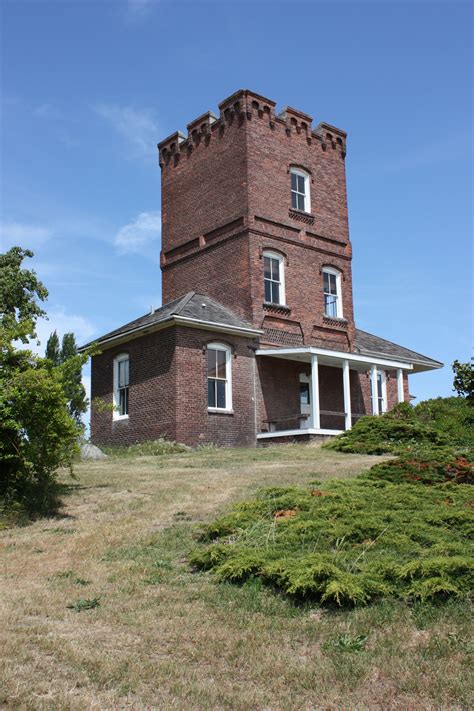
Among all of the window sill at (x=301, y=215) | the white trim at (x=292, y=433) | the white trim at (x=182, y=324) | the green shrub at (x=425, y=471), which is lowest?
the green shrub at (x=425, y=471)

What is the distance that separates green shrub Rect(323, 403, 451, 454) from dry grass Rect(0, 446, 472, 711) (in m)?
10.6

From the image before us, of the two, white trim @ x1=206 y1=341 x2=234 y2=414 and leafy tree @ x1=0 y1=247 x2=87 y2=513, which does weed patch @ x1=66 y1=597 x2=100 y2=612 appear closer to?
leafy tree @ x1=0 y1=247 x2=87 y2=513

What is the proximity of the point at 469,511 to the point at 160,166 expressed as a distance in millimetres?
23510

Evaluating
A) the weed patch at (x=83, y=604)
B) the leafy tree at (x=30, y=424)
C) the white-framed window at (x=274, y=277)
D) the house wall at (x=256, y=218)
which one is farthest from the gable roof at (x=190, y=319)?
the weed patch at (x=83, y=604)

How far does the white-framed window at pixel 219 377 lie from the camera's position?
77.9 feet

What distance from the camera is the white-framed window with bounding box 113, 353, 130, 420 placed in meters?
25.2

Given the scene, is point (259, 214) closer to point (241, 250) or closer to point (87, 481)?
point (241, 250)

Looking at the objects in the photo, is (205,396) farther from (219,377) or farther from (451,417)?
(451,417)

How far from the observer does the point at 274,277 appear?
26.4 metres

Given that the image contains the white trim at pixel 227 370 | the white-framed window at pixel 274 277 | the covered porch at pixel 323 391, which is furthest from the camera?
the white-framed window at pixel 274 277

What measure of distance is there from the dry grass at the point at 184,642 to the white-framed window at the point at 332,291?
743 inches

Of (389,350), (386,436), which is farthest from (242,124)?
(386,436)

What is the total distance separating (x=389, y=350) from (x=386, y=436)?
1014cm

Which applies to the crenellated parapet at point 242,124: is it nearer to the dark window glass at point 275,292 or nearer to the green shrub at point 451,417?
the dark window glass at point 275,292
